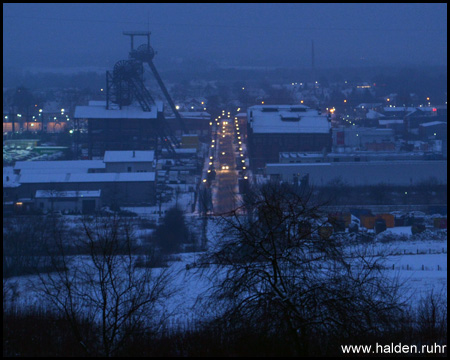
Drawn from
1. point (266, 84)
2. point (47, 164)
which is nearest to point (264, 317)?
point (47, 164)

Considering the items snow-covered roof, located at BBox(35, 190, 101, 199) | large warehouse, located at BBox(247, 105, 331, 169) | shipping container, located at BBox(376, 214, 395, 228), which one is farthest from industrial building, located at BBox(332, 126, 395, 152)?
snow-covered roof, located at BBox(35, 190, 101, 199)

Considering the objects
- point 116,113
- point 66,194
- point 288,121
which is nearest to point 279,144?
point 288,121

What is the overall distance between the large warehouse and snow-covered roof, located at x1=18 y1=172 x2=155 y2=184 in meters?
1.89

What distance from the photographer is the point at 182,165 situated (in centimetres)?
730

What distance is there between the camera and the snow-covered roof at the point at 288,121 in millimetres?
8445

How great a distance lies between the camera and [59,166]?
6574mm

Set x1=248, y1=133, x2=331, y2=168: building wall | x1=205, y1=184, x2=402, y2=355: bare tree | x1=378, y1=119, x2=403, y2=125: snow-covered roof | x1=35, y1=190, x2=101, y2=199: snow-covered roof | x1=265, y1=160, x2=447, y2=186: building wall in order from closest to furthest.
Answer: x1=205, y1=184, x2=402, y2=355: bare tree, x1=35, y1=190, x2=101, y2=199: snow-covered roof, x1=265, y1=160, x2=447, y2=186: building wall, x1=248, y1=133, x2=331, y2=168: building wall, x1=378, y1=119, x2=403, y2=125: snow-covered roof

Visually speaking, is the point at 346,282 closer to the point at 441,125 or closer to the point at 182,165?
the point at 182,165

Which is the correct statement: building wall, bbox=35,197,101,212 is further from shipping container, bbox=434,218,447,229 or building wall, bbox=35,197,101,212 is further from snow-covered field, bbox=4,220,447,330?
shipping container, bbox=434,218,447,229

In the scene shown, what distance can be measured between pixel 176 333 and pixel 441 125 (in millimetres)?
9408

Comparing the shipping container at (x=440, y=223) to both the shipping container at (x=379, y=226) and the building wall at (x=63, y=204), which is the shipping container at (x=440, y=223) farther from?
the building wall at (x=63, y=204)

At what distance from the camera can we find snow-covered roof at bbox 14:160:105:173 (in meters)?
6.40

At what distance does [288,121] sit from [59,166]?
3762 mm

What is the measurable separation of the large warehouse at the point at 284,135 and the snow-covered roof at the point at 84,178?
1.89m
